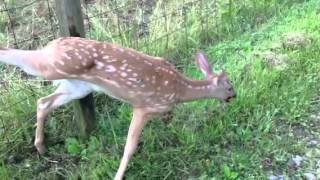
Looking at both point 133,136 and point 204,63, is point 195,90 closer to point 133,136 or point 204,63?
point 204,63

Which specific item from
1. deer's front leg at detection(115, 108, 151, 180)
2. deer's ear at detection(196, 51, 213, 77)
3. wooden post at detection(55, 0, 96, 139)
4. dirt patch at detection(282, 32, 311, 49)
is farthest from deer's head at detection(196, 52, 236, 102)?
dirt patch at detection(282, 32, 311, 49)

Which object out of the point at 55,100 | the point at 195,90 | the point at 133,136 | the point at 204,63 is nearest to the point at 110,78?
the point at 133,136

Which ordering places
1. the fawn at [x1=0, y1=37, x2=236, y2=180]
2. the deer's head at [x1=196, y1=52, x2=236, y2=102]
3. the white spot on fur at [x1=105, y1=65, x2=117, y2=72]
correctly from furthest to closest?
the deer's head at [x1=196, y1=52, x2=236, y2=102], the white spot on fur at [x1=105, y1=65, x2=117, y2=72], the fawn at [x1=0, y1=37, x2=236, y2=180]

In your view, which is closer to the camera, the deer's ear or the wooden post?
the wooden post

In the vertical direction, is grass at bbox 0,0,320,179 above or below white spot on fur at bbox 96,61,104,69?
below

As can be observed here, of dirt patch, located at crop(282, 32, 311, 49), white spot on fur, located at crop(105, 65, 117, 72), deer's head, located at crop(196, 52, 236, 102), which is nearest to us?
white spot on fur, located at crop(105, 65, 117, 72)

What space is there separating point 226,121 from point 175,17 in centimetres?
171

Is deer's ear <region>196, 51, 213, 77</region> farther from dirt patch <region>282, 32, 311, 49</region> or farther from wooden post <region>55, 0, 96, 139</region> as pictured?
dirt patch <region>282, 32, 311, 49</region>

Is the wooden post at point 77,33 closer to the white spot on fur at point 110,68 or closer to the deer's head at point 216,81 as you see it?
the white spot on fur at point 110,68

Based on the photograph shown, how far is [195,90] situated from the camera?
15.9 ft

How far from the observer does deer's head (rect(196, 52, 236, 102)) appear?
16.3 feet

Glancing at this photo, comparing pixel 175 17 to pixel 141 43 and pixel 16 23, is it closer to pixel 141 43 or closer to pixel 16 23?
pixel 141 43

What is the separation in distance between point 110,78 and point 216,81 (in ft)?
2.99

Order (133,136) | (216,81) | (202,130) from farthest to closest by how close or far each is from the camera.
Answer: (202,130), (216,81), (133,136)
